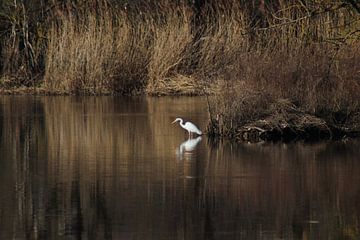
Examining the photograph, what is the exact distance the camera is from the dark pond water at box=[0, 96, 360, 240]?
31.5 feet

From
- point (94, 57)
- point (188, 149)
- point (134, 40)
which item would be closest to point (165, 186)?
point (188, 149)

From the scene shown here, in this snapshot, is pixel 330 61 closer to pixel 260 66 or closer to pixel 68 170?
pixel 260 66

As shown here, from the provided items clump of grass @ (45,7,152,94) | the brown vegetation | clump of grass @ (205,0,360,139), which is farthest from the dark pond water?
clump of grass @ (45,7,152,94)

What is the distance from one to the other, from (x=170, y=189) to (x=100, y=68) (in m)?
17.3

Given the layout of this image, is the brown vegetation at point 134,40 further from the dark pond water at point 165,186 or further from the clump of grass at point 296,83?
the dark pond water at point 165,186

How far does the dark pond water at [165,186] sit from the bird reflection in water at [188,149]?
0.01 m

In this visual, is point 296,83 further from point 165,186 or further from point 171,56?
point 171,56

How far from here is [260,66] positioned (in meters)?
17.3

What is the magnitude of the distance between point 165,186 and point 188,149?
3.98m

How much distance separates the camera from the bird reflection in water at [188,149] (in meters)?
15.0

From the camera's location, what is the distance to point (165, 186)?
1202cm

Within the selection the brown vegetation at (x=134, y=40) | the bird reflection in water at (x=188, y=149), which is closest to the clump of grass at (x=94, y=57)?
the brown vegetation at (x=134, y=40)

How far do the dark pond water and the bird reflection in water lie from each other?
1cm

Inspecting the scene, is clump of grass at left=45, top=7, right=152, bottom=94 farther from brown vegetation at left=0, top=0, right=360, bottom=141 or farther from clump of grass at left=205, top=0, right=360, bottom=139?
clump of grass at left=205, top=0, right=360, bottom=139
